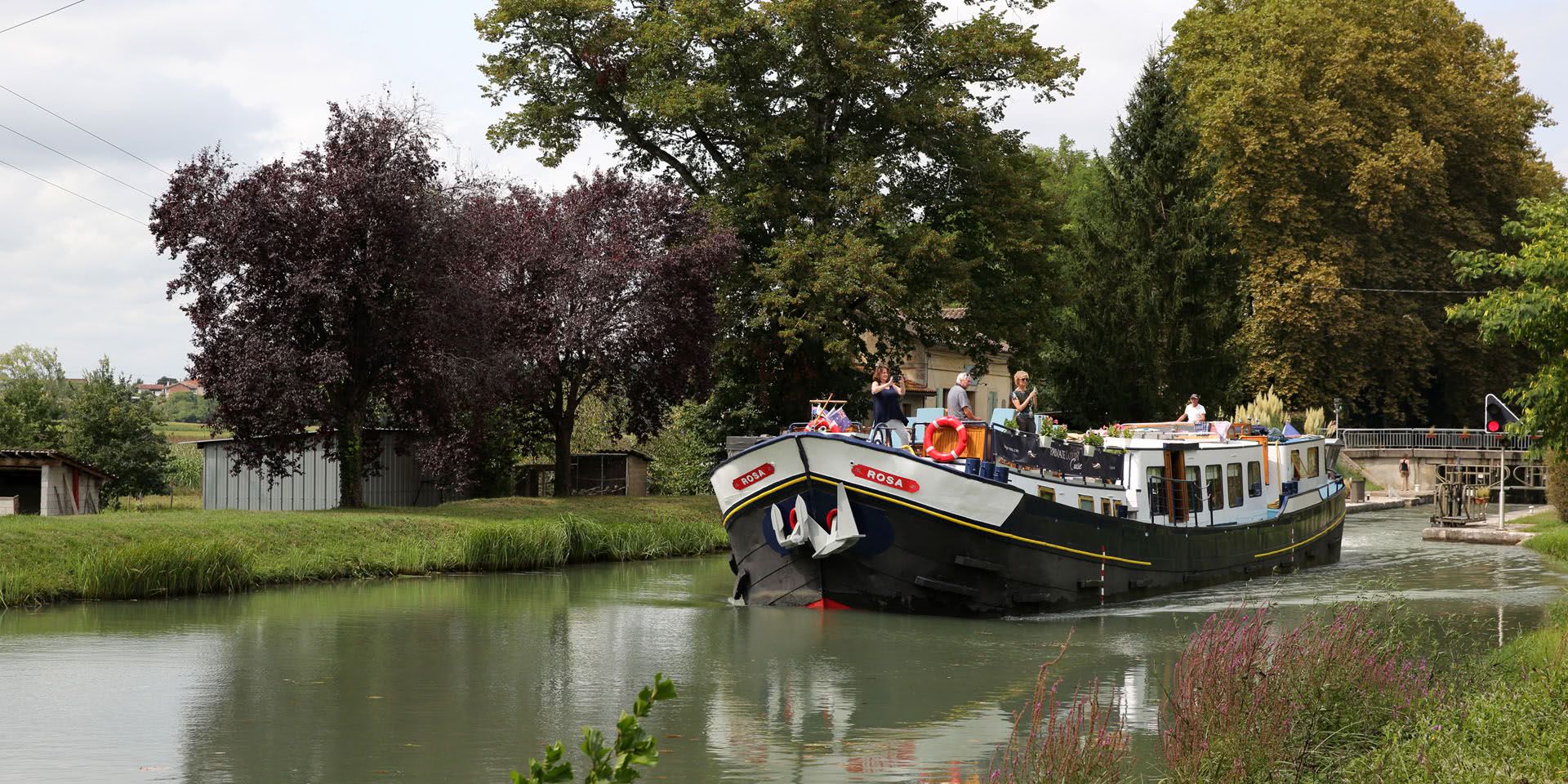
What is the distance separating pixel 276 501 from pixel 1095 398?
26.9 m

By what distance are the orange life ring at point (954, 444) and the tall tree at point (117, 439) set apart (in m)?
27.4

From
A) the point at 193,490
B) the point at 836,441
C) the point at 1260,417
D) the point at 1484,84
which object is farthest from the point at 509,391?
the point at 1484,84

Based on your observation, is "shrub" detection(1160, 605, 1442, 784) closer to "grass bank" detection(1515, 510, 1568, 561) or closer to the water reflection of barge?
the water reflection of barge

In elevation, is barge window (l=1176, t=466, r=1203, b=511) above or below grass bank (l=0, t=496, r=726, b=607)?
above

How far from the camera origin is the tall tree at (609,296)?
34125 mm

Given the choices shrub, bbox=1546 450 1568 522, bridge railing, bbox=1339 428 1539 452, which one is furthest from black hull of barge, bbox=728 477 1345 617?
bridge railing, bbox=1339 428 1539 452

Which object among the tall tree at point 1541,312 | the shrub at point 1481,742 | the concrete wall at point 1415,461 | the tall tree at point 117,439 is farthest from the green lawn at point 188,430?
the shrub at point 1481,742

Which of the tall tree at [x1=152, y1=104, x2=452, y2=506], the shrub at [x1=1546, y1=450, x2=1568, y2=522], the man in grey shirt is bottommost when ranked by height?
the shrub at [x1=1546, y1=450, x2=1568, y2=522]

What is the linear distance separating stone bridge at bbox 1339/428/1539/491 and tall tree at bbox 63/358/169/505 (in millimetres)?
38561

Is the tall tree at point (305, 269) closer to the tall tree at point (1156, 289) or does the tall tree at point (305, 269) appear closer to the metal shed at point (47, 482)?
the metal shed at point (47, 482)

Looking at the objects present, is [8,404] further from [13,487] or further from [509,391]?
[509,391]

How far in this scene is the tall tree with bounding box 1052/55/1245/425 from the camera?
50969 millimetres

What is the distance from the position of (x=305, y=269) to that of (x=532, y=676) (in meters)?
14.5

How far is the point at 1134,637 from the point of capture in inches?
773
